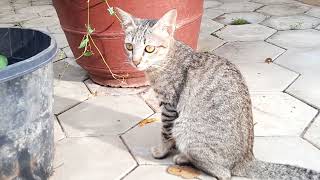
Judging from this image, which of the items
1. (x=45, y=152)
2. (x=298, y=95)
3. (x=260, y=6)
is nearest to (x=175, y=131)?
(x=45, y=152)

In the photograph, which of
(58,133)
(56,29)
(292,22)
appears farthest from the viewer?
(56,29)

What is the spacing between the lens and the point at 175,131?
2.06 meters

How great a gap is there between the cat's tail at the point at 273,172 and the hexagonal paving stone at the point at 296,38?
6.58 ft

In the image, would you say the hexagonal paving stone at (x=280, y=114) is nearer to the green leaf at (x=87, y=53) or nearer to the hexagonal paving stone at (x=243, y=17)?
the green leaf at (x=87, y=53)

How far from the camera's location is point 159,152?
223cm

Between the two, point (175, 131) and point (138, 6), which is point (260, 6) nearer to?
point (138, 6)

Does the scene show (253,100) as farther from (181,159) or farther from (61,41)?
(61,41)

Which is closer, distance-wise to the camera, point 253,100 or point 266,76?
point 253,100

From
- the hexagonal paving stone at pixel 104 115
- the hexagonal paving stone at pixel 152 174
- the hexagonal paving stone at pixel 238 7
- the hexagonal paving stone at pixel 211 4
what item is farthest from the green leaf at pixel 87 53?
the hexagonal paving stone at pixel 211 4

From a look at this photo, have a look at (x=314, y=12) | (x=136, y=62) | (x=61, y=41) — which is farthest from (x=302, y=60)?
(x=61, y=41)

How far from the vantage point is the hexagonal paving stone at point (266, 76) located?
2947 millimetres

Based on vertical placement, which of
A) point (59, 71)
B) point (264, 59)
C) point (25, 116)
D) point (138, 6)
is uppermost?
point (138, 6)

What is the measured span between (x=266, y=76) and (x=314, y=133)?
2.72 feet

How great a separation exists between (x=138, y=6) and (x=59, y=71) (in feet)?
3.77
